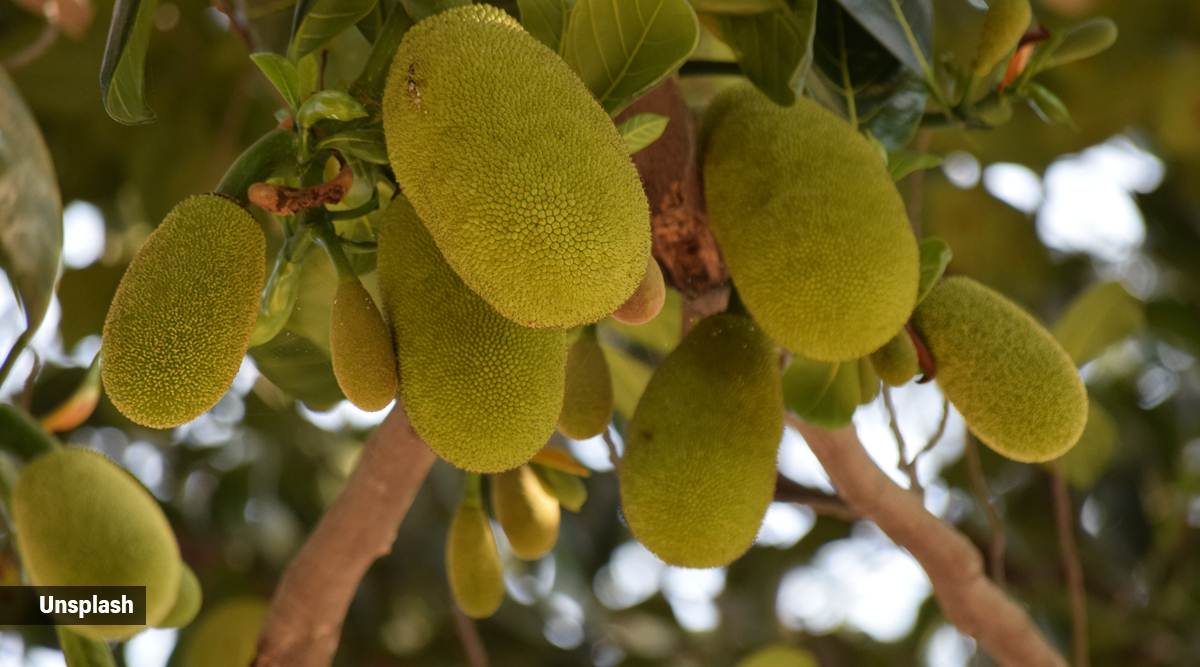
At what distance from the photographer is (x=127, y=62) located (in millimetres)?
663

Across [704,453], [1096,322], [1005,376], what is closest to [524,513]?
[704,453]

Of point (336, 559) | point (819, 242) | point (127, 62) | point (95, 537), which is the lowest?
point (336, 559)

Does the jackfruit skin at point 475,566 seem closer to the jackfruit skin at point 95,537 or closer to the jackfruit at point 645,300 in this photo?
the jackfruit skin at point 95,537

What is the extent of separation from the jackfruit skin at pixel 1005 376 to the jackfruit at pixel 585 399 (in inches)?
7.6

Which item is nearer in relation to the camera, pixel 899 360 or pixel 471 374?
pixel 471 374

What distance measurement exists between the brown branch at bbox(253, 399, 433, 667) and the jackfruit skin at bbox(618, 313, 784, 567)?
0.26m

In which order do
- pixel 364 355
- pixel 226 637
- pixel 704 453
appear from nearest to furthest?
pixel 364 355
pixel 704 453
pixel 226 637

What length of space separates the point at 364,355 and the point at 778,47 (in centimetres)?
36

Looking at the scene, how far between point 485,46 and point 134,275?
0.19m

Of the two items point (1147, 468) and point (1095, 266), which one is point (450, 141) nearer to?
point (1147, 468)

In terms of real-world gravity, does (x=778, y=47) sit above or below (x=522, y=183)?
below

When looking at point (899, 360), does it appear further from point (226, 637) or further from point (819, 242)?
point (226, 637)

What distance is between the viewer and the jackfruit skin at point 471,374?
1.85 feet

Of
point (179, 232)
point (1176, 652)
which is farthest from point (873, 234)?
point (1176, 652)
